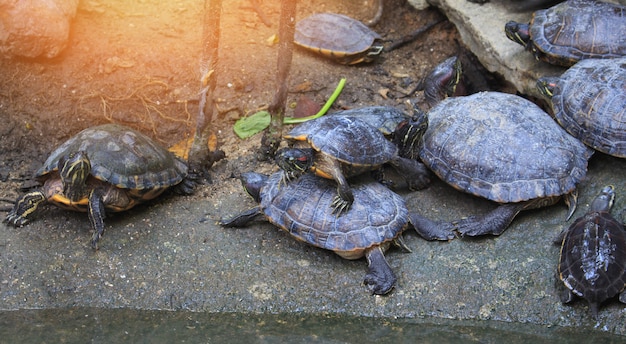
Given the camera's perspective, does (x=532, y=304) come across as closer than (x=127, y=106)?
Yes

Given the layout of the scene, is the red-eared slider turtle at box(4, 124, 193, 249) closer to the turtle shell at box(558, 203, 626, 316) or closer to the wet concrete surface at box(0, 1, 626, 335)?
the wet concrete surface at box(0, 1, 626, 335)

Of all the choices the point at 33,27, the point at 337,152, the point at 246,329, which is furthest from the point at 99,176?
the point at 33,27

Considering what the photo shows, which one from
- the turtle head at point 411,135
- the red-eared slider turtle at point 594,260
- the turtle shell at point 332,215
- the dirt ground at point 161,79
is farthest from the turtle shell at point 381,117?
the red-eared slider turtle at point 594,260

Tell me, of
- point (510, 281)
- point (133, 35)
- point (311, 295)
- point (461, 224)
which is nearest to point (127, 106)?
point (133, 35)

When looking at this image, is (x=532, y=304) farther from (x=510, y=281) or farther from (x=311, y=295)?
(x=311, y=295)

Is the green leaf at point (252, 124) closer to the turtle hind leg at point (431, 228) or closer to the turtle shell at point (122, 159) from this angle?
the turtle shell at point (122, 159)

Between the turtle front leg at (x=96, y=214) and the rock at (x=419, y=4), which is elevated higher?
the rock at (x=419, y=4)
